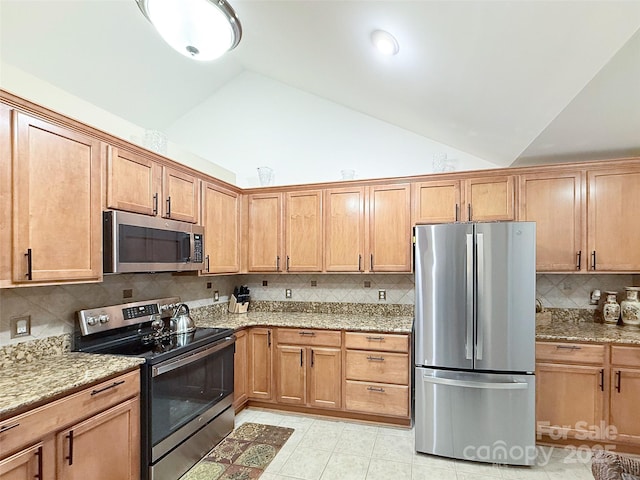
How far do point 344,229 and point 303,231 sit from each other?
45cm

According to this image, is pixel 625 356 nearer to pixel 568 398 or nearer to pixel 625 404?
pixel 625 404

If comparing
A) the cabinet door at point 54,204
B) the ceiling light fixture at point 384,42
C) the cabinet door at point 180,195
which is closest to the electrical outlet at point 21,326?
the cabinet door at point 54,204

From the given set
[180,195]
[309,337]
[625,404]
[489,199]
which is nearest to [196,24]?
[180,195]

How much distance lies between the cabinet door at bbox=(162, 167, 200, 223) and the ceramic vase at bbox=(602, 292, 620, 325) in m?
3.75

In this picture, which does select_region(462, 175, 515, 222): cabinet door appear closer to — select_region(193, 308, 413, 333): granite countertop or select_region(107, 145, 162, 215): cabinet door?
select_region(193, 308, 413, 333): granite countertop

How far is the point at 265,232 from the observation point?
12.2 ft

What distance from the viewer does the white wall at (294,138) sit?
11.8ft

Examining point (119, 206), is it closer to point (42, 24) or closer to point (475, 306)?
point (42, 24)

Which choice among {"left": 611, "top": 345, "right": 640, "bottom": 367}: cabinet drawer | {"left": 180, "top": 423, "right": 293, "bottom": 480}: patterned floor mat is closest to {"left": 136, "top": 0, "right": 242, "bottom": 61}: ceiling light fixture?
{"left": 180, "top": 423, "right": 293, "bottom": 480}: patterned floor mat

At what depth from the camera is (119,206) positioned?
7.25 feet

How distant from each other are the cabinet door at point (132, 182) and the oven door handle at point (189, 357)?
3.49 feet

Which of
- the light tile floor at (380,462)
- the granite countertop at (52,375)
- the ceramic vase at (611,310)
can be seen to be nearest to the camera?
the granite countertop at (52,375)

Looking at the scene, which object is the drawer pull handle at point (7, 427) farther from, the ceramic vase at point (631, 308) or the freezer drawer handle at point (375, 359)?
the ceramic vase at point (631, 308)

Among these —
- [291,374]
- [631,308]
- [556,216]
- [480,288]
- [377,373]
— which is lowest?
[291,374]
